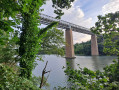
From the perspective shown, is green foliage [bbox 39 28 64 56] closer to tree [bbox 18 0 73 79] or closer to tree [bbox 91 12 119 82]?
tree [bbox 18 0 73 79]

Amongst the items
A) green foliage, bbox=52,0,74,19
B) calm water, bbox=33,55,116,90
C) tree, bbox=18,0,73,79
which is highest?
green foliage, bbox=52,0,74,19

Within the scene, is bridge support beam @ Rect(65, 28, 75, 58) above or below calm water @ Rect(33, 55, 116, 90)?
above

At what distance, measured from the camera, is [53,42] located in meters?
9.55

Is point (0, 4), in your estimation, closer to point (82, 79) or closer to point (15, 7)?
point (15, 7)

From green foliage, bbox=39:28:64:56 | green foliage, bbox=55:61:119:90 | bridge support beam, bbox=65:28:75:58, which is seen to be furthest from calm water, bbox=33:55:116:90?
bridge support beam, bbox=65:28:75:58

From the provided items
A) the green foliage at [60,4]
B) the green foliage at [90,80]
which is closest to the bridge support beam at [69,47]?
the green foliage at [60,4]

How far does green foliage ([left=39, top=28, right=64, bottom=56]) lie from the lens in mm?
9184

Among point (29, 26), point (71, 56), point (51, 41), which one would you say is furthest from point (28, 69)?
point (71, 56)

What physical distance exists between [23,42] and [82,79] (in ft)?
10.1

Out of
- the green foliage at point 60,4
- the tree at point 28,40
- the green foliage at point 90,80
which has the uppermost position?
the green foliage at point 60,4

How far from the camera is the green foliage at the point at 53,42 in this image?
9.18 metres

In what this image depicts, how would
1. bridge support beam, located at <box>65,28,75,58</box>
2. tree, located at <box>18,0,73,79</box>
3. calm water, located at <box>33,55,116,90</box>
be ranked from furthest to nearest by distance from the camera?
bridge support beam, located at <box>65,28,75,58</box> → calm water, located at <box>33,55,116,90</box> → tree, located at <box>18,0,73,79</box>

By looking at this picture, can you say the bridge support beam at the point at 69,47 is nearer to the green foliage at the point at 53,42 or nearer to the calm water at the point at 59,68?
the calm water at the point at 59,68

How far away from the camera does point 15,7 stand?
1.50 metres
